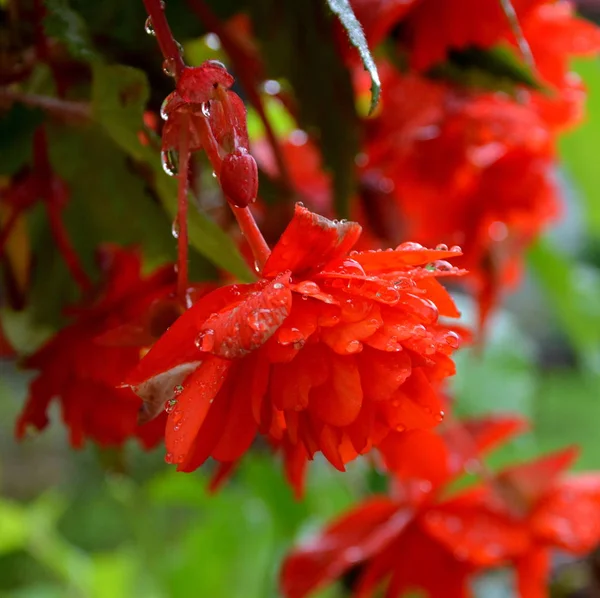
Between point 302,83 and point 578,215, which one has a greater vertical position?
point 302,83

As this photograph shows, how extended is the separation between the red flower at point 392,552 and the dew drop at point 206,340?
0.89 feet

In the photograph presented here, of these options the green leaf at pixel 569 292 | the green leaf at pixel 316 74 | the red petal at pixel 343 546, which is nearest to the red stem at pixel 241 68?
the green leaf at pixel 316 74

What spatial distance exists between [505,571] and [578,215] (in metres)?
0.91

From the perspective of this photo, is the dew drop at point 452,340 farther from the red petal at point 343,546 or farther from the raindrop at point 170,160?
the red petal at point 343,546

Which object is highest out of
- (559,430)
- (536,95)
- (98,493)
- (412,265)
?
(412,265)

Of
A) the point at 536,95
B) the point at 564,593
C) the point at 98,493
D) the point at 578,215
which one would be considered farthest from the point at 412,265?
the point at 578,215

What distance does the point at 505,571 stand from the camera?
1068mm

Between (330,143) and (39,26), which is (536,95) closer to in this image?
(330,143)

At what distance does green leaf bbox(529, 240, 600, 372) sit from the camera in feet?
2.84

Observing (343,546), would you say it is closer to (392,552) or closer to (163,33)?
(392,552)

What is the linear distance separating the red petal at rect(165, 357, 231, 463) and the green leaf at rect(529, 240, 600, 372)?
2.21 feet

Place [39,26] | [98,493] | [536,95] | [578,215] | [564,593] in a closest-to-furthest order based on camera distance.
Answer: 1. [39,26]
2. [536,95]
3. [564,593]
4. [98,493]
5. [578,215]

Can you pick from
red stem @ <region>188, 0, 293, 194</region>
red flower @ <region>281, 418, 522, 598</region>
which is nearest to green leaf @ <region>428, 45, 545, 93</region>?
red stem @ <region>188, 0, 293, 194</region>

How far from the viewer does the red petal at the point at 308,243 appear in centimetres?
24
